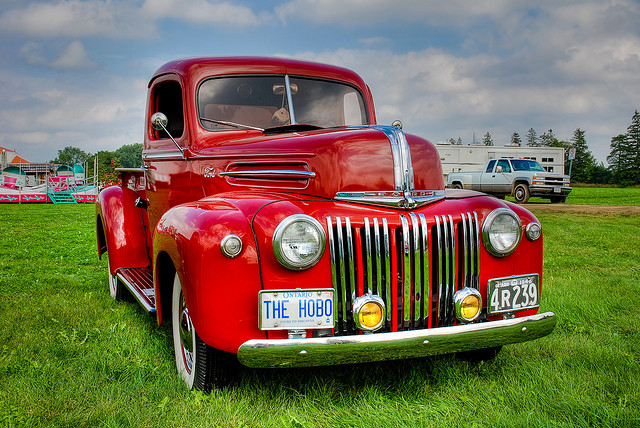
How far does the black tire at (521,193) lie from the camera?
1942cm

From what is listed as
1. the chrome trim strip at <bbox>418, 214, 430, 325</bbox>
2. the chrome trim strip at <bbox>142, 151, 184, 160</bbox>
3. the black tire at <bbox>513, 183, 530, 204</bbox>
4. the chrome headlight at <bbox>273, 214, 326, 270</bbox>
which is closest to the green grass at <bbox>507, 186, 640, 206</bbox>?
the black tire at <bbox>513, 183, 530, 204</bbox>

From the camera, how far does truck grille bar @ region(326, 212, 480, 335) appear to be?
246 cm

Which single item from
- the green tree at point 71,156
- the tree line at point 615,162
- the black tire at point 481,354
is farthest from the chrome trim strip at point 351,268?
the green tree at point 71,156

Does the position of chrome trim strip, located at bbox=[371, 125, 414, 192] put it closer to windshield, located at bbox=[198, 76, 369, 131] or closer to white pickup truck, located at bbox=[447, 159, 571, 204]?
windshield, located at bbox=[198, 76, 369, 131]

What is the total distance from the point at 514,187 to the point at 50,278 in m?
17.3

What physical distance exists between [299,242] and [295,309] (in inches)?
11.8

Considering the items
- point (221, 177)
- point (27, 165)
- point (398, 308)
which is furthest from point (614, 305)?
point (27, 165)

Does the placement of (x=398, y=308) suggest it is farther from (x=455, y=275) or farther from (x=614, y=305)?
(x=614, y=305)

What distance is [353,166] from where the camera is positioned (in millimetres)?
2766

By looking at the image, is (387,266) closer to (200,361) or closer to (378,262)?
(378,262)

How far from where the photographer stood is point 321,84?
3986mm

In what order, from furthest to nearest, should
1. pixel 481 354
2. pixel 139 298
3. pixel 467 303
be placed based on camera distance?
pixel 139 298 → pixel 481 354 → pixel 467 303

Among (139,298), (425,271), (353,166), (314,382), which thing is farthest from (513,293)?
(139,298)

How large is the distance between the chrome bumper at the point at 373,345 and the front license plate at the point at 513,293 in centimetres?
14
